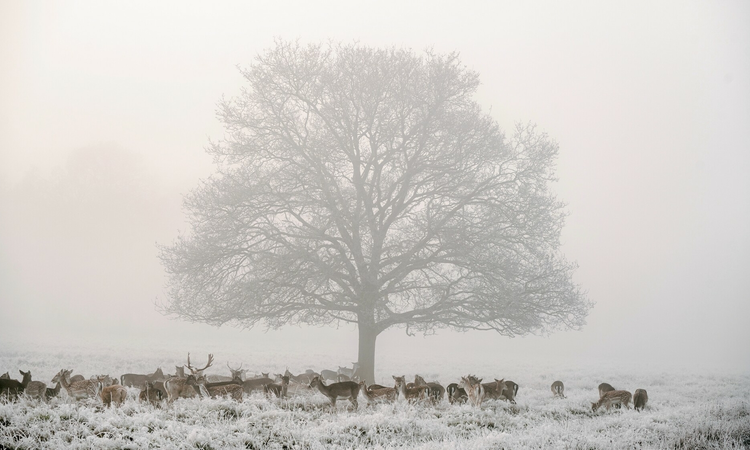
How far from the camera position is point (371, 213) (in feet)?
59.0

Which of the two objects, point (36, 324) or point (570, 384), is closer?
point (570, 384)

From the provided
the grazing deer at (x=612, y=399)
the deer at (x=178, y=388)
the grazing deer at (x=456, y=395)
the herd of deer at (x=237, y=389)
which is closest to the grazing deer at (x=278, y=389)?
the herd of deer at (x=237, y=389)

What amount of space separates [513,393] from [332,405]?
5.34m

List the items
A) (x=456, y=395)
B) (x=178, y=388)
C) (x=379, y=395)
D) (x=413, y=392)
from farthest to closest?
1. (x=456, y=395)
2. (x=413, y=392)
3. (x=379, y=395)
4. (x=178, y=388)

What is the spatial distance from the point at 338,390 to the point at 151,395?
4.11m

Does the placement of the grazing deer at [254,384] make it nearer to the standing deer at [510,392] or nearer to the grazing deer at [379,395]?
the grazing deer at [379,395]

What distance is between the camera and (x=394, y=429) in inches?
383

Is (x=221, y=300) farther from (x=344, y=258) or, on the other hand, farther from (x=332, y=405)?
(x=332, y=405)

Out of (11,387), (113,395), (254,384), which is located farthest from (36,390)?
(254,384)

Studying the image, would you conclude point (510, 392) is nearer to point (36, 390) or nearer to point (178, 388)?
point (178, 388)

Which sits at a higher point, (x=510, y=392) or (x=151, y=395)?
(x=151, y=395)

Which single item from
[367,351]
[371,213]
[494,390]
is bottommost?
[494,390]

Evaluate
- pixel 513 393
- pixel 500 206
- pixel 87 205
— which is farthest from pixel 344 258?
pixel 87 205

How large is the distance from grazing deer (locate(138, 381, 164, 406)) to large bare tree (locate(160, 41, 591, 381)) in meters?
5.05
